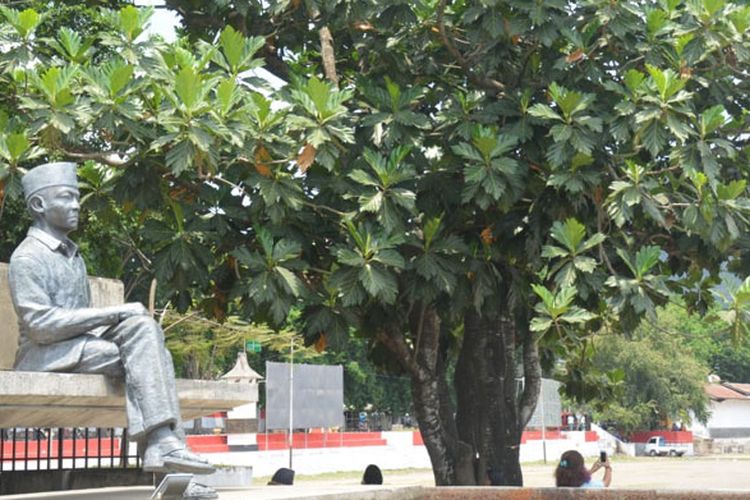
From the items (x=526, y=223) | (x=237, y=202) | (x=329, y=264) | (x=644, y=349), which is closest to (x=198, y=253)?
(x=237, y=202)

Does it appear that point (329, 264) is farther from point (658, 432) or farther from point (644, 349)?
point (658, 432)

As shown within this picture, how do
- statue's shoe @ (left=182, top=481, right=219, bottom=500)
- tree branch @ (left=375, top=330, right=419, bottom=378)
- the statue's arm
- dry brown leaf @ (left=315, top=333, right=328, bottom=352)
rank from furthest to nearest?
1. tree branch @ (left=375, top=330, right=419, bottom=378)
2. dry brown leaf @ (left=315, top=333, right=328, bottom=352)
3. the statue's arm
4. statue's shoe @ (left=182, top=481, right=219, bottom=500)

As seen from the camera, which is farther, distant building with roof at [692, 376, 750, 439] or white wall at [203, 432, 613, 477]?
distant building with roof at [692, 376, 750, 439]

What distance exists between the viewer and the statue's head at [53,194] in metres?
6.15

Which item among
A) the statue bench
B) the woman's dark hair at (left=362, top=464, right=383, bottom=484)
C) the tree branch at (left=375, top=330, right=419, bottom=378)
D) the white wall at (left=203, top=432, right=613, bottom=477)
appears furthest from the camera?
the white wall at (left=203, top=432, right=613, bottom=477)

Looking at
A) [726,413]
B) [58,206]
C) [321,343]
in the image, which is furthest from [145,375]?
[726,413]

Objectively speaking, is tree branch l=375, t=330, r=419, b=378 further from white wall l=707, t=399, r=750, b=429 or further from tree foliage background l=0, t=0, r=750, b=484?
white wall l=707, t=399, r=750, b=429

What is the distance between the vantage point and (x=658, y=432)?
5900 centimetres

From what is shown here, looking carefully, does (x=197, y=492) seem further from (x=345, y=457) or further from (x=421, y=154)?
(x=345, y=457)

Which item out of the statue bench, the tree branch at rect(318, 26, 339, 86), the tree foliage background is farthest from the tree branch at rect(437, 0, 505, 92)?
the statue bench

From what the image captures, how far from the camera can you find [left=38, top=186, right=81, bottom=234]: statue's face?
6.16 metres

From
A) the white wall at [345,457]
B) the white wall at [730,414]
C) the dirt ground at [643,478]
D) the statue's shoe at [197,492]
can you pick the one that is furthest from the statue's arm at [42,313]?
the white wall at [730,414]

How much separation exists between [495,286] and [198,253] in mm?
2386

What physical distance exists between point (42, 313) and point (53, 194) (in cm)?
63
